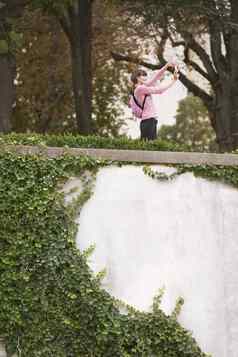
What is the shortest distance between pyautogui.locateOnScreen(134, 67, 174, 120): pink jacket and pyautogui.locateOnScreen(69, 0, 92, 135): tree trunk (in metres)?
7.50

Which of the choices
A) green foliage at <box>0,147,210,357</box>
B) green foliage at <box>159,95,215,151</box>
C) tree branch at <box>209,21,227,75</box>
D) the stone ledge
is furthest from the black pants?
green foliage at <box>159,95,215,151</box>

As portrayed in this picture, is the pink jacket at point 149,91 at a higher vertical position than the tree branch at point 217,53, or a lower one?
lower

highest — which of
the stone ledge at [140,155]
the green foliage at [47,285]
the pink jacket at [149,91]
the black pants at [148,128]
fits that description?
the pink jacket at [149,91]

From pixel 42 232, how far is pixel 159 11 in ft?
35.3

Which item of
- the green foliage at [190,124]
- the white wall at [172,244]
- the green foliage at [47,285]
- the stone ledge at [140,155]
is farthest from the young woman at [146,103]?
the green foliage at [190,124]

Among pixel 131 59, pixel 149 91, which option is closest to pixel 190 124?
pixel 131 59

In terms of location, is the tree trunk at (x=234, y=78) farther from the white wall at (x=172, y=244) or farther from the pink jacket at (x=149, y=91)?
the white wall at (x=172, y=244)

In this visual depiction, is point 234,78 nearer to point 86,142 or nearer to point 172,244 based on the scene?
point 86,142

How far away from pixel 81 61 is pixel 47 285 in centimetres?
1052

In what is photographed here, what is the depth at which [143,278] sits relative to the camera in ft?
40.8

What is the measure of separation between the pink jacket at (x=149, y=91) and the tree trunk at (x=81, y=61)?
295 inches

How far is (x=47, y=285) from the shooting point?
1198 cm

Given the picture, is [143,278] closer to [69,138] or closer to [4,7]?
[69,138]

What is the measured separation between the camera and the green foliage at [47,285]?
1195 cm
